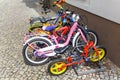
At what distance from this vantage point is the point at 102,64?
3.26 m

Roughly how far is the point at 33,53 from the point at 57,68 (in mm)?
745

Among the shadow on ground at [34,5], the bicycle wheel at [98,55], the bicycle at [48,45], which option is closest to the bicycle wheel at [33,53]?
the bicycle at [48,45]

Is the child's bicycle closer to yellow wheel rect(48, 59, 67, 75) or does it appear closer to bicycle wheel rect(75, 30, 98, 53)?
yellow wheel rect(48, 59, 67, 75)

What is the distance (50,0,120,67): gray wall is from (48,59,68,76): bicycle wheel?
1003 millimetres

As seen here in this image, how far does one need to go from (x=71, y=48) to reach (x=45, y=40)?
2.02ft

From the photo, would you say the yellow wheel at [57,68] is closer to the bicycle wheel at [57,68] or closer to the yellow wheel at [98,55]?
the bicycle wheel at [57,68]

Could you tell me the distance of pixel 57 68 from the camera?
9.77ft

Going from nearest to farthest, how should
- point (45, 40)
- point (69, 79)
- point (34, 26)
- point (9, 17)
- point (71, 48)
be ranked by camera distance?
point (69, 79) < point (45, 40) < point (71, 48) < point (34, 26) < point (9, 17)

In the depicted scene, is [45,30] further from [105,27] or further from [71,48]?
[105,27]

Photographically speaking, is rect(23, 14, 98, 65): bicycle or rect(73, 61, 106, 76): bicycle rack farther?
rect(23, 14, 98, 65): bicycle

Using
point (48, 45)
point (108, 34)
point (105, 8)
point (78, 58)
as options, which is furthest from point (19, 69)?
point (105, 8)

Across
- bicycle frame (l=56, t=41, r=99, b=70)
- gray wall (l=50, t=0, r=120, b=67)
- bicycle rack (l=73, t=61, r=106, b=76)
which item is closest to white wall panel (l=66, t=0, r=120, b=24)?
gray wall (l=50, t=0, r=120, b=67)

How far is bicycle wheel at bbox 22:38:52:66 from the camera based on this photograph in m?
3.20

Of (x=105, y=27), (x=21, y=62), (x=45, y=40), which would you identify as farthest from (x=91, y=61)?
(x=21, y=62)
